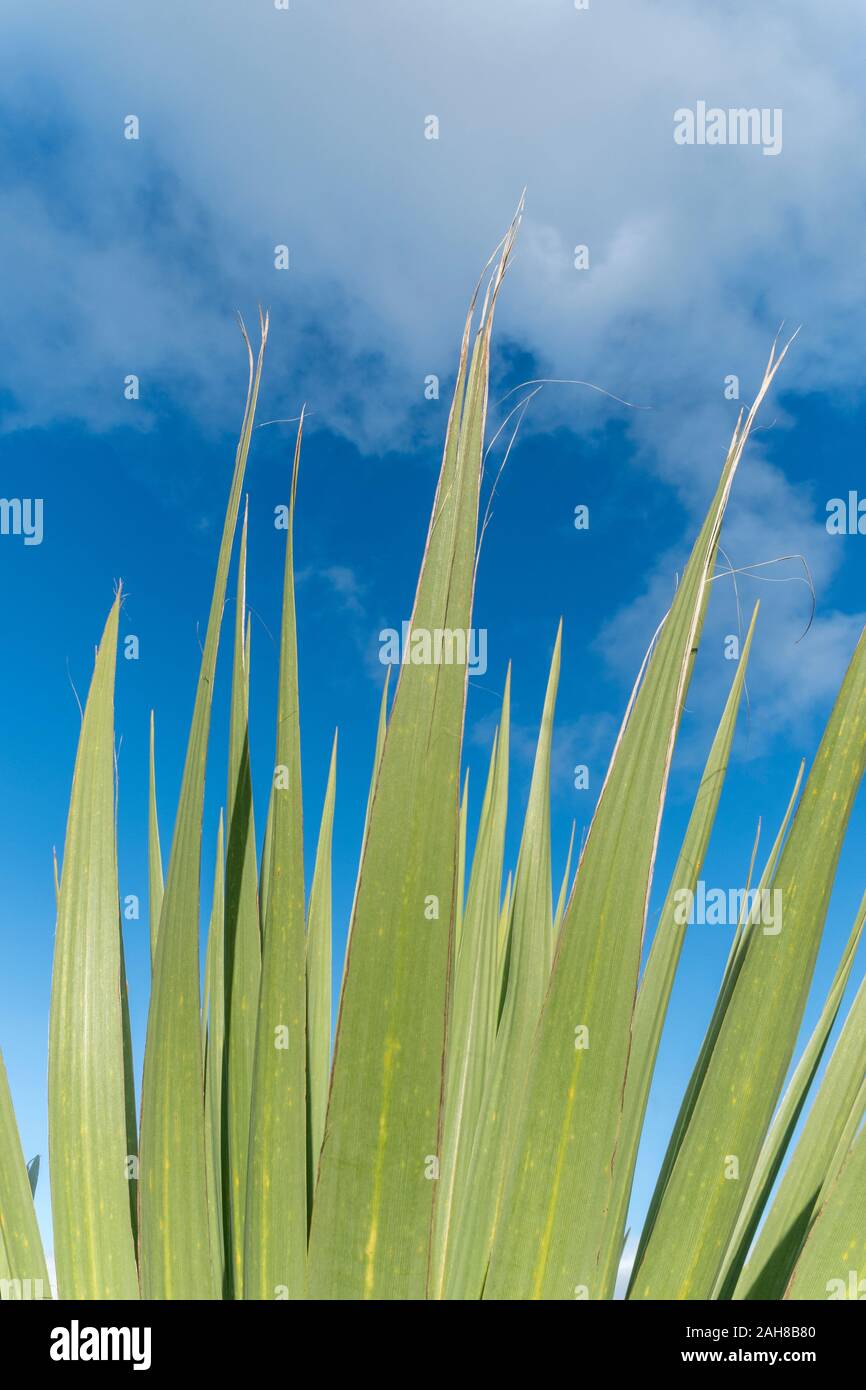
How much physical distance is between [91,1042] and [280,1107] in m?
0.25

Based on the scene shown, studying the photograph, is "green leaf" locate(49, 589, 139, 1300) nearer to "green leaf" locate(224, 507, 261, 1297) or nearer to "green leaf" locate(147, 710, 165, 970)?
"green leaf" locate(224, 507, 261, 1297)

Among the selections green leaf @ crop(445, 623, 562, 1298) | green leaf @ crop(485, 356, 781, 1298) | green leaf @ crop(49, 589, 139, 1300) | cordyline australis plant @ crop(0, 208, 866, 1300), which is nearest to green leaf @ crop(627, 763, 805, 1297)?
cordyline australis plant @ crop(0, 208, 866, 1300)

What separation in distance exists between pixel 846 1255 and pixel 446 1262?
16.5 inches

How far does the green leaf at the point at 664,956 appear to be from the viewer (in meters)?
0.88

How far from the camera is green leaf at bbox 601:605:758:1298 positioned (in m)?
0.88

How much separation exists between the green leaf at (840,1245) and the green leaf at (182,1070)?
502 millimetres

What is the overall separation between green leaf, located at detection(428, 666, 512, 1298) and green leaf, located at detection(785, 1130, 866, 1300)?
348 mm

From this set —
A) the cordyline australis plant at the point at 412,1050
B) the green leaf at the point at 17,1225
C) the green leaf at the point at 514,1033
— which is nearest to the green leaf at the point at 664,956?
the cordyline australis plant at the point at 412,1050

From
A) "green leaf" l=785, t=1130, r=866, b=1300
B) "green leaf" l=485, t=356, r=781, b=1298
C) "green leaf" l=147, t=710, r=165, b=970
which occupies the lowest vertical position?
"green leaf" l=785, t=1130, r=866, b=1300

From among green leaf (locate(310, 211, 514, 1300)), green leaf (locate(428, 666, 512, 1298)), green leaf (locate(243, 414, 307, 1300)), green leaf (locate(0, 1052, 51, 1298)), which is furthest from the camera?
green leaf (locate(428, 666, 512, 1298))

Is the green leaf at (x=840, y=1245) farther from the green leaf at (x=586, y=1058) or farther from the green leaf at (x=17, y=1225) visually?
the green leaf at (x=17, y=1225)
